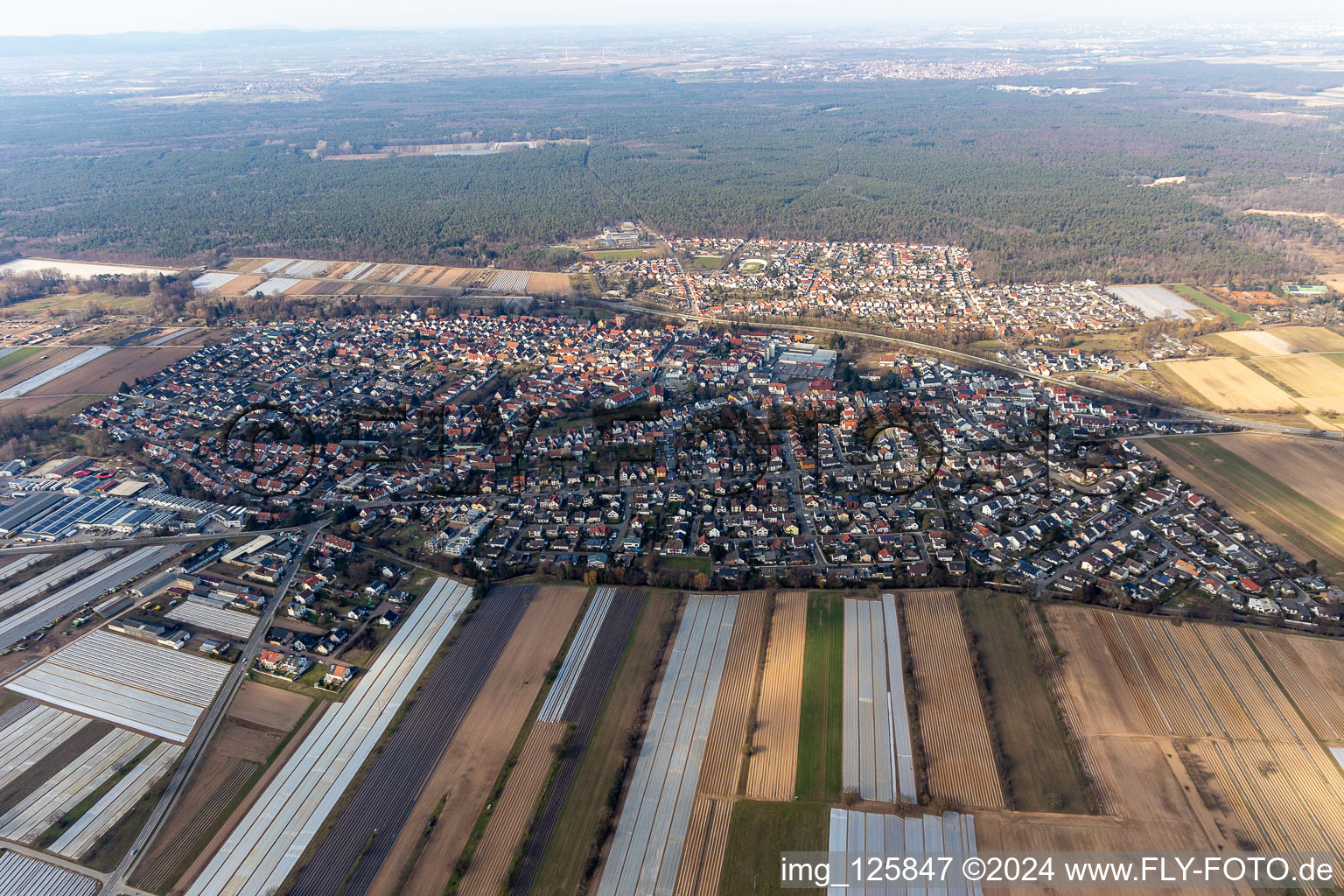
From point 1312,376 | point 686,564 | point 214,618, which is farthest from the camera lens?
point 1312,376

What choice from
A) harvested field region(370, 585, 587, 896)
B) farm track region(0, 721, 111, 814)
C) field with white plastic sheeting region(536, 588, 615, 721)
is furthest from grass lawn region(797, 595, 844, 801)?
farm track region(0, 721, 111, 814)

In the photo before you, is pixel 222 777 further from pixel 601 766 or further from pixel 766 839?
pixel 766 839

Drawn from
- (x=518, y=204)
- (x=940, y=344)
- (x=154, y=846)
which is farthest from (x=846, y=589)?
(x=518, y=204)

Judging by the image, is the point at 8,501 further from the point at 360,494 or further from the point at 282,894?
the point at 282,894

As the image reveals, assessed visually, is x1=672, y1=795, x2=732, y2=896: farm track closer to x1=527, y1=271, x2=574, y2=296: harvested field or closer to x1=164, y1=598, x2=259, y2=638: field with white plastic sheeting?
x1=164, y1=598, x2=259, y2=638: field with white plastic sheeting

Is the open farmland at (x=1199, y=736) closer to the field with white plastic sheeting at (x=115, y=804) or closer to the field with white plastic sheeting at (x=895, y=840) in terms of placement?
the field with white plastic sheeting at (x=895, y=840)

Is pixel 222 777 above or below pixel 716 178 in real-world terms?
below

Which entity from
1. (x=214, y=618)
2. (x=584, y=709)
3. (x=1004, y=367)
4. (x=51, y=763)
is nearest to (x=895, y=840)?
(x=584, y=709)
